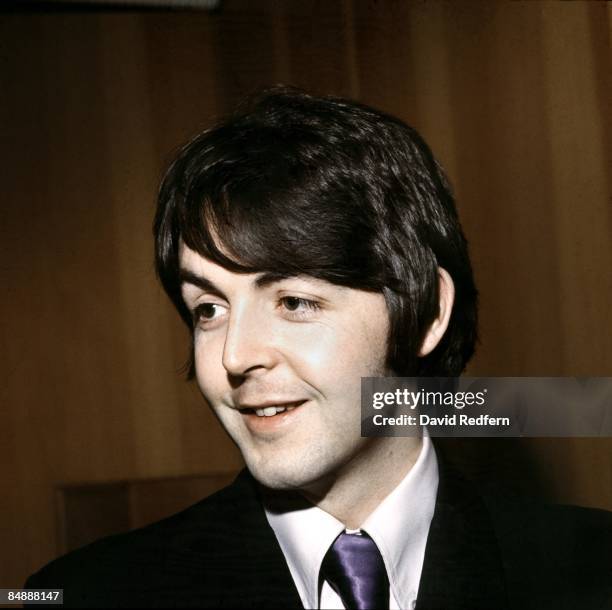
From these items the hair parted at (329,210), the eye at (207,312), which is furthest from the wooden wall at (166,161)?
the eye at (207,312)

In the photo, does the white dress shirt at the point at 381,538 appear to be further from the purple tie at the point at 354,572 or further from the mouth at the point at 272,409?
the mouth at the point at 272,409

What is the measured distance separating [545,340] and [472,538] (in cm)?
29

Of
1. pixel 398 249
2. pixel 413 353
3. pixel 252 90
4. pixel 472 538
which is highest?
pixel 252 90

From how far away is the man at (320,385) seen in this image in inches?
37.0

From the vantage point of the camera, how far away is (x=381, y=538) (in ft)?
3.23

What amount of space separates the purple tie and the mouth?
16 cm

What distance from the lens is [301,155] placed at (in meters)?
0.98

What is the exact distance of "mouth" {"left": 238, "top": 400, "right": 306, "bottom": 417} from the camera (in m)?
0.94

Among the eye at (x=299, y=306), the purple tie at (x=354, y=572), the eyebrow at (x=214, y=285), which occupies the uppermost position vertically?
the eyebrow at (x=214, y=285)

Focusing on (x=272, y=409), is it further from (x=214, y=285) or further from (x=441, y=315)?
(x=441, y=315)

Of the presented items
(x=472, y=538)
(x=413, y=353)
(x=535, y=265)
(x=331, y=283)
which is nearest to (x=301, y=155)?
(x=331, y=283)

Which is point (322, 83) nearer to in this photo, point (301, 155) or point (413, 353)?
point (301, 155)

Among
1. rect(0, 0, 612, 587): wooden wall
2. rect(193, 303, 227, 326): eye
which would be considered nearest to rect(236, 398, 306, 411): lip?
rect(193, 303, 227, 326): eye

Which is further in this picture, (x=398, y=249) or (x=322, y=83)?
(x=322, y=83)
